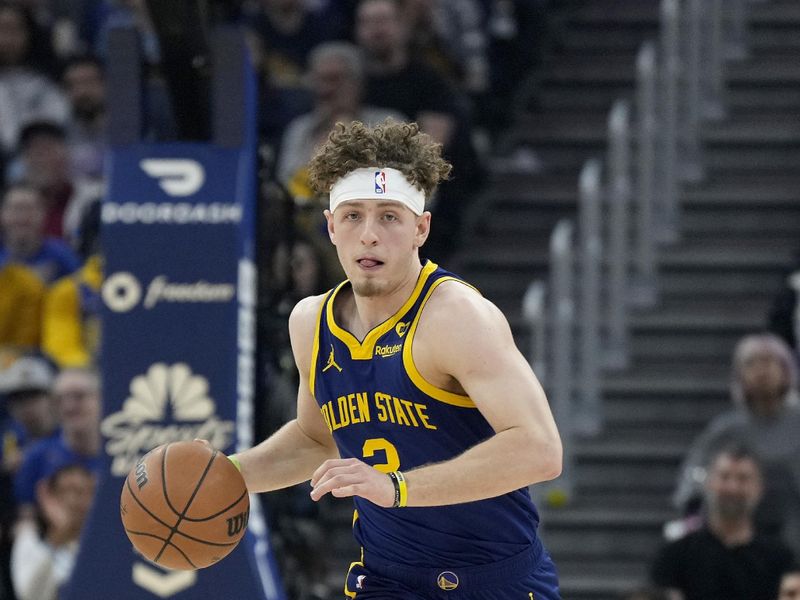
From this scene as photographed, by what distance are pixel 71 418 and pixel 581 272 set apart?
312cm

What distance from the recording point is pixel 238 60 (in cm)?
809

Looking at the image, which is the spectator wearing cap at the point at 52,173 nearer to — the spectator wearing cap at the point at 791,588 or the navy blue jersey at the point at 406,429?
the spectator wearing cap at the point at 791,588

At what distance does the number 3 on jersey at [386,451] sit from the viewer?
479 centimetres

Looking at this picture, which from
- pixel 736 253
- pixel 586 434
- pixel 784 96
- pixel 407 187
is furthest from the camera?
pixel 784 96

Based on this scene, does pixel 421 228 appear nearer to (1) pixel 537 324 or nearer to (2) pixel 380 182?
(2) pixel 380 182

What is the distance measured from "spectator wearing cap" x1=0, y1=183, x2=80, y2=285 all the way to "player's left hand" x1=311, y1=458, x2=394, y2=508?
6.15 m

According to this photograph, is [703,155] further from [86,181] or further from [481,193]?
[86,181]

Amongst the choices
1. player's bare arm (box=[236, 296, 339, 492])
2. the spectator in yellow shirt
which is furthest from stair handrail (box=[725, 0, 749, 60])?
player's bare arm (box=[236, 296, 339, 492])

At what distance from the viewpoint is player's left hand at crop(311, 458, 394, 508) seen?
13.6 ft

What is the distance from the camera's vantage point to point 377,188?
15.3ft

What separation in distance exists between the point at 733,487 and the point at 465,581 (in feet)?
12.0

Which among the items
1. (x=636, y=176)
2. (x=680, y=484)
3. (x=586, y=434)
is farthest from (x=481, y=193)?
(x=680, y=484)

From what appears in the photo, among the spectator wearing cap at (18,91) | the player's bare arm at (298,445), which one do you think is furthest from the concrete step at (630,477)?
the player's bare arm at (298,445)
